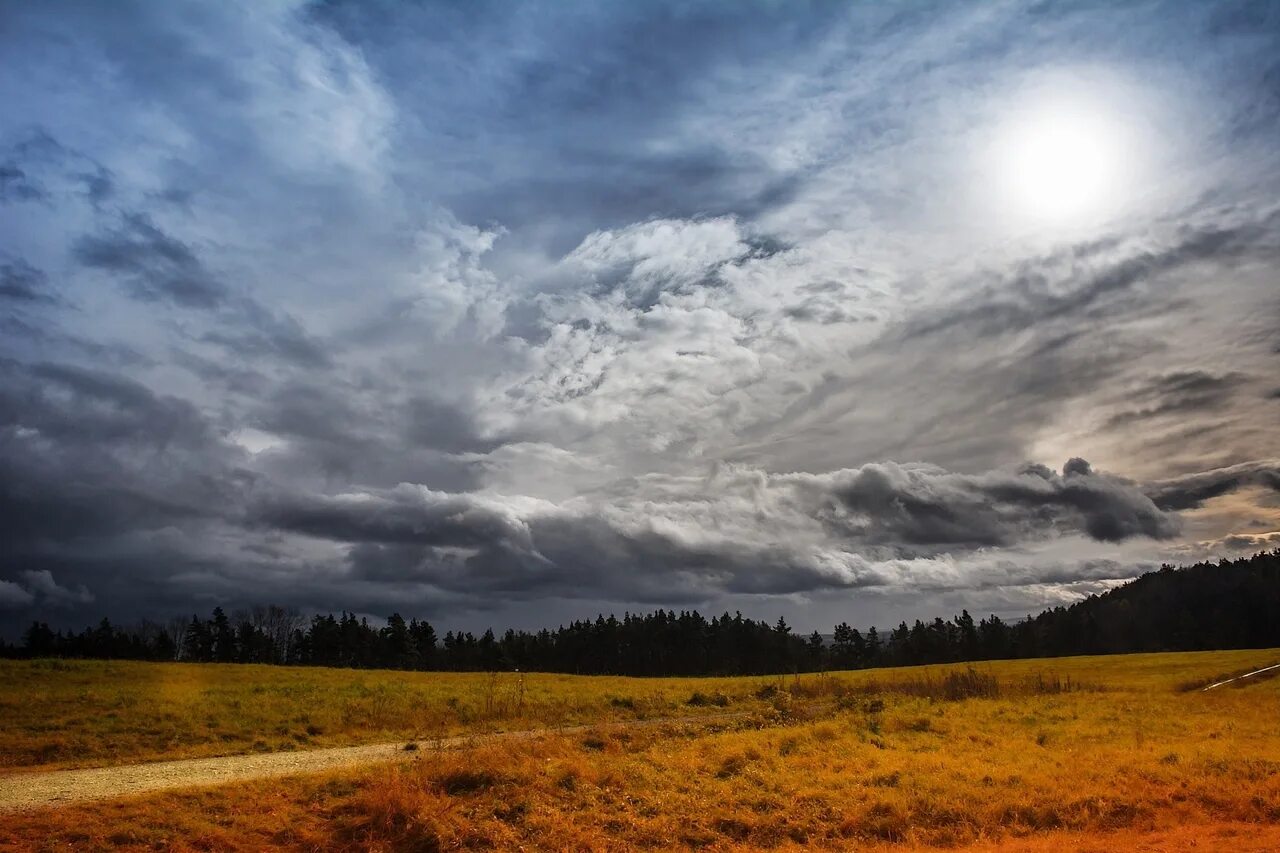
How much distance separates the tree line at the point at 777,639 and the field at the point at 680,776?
95.6m

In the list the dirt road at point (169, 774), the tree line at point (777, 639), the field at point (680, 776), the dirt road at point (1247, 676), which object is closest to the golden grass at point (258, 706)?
the field at point (680, 776)

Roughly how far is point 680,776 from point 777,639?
136 meters

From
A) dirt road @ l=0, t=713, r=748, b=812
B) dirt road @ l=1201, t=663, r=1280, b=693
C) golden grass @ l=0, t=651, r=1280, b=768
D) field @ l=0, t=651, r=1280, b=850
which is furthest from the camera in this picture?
dirt road @ l=1201, t=663, r=1280, b=693

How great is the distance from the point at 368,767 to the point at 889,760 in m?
16.0

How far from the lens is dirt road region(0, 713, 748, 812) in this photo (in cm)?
1725

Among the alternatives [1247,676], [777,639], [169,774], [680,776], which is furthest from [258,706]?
[777,639]

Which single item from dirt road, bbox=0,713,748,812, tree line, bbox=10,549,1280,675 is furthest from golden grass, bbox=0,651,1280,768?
tree line, bbox=10,549,1280,675

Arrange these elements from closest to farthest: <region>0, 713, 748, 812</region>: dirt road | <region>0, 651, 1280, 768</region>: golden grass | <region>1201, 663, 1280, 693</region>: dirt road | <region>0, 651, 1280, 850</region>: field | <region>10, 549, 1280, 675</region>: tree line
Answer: <region>0, 651, 1280, 850</region>: field
<region>0, 713, 748, 812</region>: dirt road
<region>0, 651, 1280, 768</region>: golden grass
<region>1201, 663, 1280, 693</region>: dirt road
<region>10, 549, 1280, 675</region>: tree line

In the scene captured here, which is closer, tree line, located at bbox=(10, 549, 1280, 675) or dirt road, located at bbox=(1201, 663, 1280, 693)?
dirt road, located at bbox=(1201, 663, 1280, 693)

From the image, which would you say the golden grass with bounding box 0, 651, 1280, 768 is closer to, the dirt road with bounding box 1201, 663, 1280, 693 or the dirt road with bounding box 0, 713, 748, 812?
the dirt road with bounding box 1201, 663, 1280, 693

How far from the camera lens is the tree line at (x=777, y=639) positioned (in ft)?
419

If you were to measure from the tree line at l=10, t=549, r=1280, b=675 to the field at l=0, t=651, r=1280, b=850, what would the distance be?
95646 millimetres

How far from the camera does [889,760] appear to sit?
23.6 m

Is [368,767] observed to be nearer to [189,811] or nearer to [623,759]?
[189,811]
